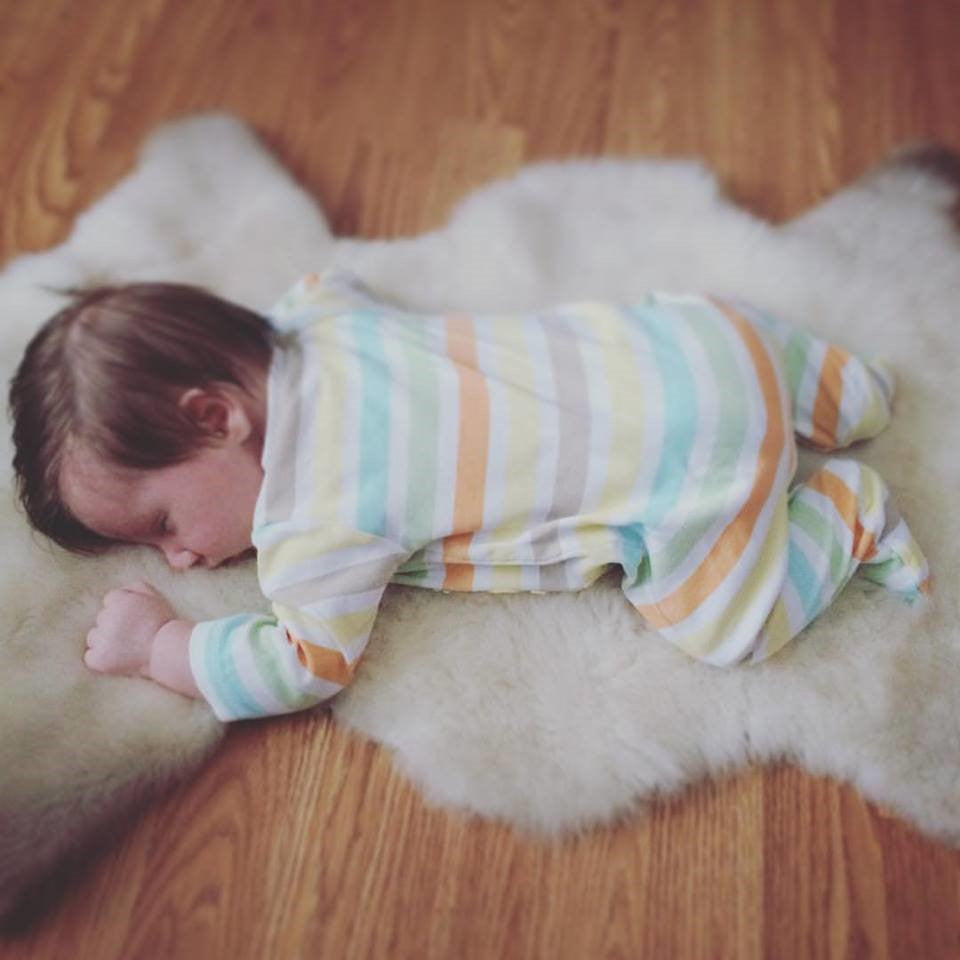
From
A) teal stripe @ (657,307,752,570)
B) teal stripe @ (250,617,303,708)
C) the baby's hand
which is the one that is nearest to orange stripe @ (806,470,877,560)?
teal stripe @ (657,307,752,570)

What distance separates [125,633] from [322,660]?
0.20 meters

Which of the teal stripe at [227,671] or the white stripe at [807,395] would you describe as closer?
the teal stripe at [227,671]

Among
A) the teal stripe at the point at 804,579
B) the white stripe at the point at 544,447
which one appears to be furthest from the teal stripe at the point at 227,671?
the teal stripe at the point at 804,579

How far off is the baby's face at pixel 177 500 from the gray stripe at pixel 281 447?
4 centimetres

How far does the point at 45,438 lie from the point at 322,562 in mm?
267

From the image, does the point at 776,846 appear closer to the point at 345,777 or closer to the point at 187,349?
the point at 345,777

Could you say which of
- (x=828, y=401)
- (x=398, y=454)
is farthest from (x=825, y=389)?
(x=398, y=454)

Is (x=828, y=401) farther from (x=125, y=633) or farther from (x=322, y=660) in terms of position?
(x=125, y=633)

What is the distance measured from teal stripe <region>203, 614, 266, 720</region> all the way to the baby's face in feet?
0.28

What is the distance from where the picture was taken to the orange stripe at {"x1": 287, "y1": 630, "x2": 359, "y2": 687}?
0.80 meters

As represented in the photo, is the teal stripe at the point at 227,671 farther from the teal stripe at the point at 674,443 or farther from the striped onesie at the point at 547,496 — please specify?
the teal stripe at the point at 674,443

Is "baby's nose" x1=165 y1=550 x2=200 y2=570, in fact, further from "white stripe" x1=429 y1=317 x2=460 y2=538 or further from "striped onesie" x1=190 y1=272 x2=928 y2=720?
"white stripe" x1=429 y1=317 x2=460 y2=538

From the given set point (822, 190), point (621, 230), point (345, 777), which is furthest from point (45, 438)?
point (822, 190)

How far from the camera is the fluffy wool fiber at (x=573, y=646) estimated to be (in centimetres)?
81
